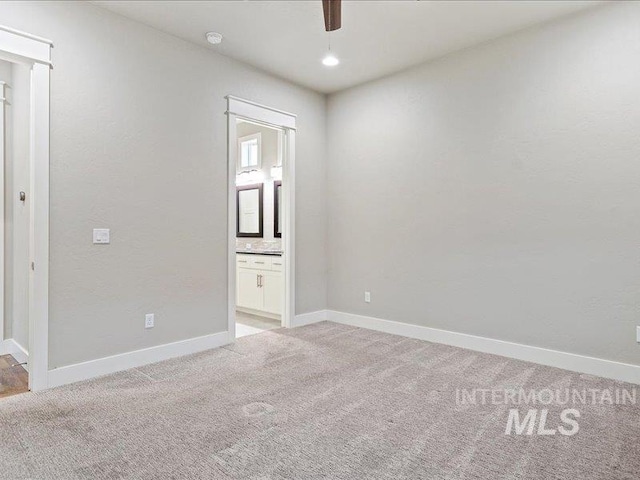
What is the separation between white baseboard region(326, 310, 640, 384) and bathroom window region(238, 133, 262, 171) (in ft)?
9.19

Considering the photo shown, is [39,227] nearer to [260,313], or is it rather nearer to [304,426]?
[304,426]

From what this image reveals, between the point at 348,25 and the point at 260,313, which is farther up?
the point at 348,25

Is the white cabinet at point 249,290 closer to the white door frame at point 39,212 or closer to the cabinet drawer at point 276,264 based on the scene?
the cabinet drawer at point 276,264

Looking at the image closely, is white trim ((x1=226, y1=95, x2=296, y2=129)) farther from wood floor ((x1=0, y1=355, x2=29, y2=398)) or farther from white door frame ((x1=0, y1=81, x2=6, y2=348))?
wood floor ((x1=0, y1=355, x2=29, y2=398))

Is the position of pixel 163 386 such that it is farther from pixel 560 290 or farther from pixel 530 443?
pixel 560 290

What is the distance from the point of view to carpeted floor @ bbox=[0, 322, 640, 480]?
1876mm

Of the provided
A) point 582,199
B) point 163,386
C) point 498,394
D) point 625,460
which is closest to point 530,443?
point 625,460

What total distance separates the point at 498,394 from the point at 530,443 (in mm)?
648

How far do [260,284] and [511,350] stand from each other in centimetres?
302

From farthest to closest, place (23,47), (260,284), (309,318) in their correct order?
(260,284) → (309,318) → (23,47)

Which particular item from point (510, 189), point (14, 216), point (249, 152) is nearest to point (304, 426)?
point (510, 189)

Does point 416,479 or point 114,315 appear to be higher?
point 114,315

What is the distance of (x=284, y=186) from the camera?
4.68 metres

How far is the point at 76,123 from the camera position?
2961mm
